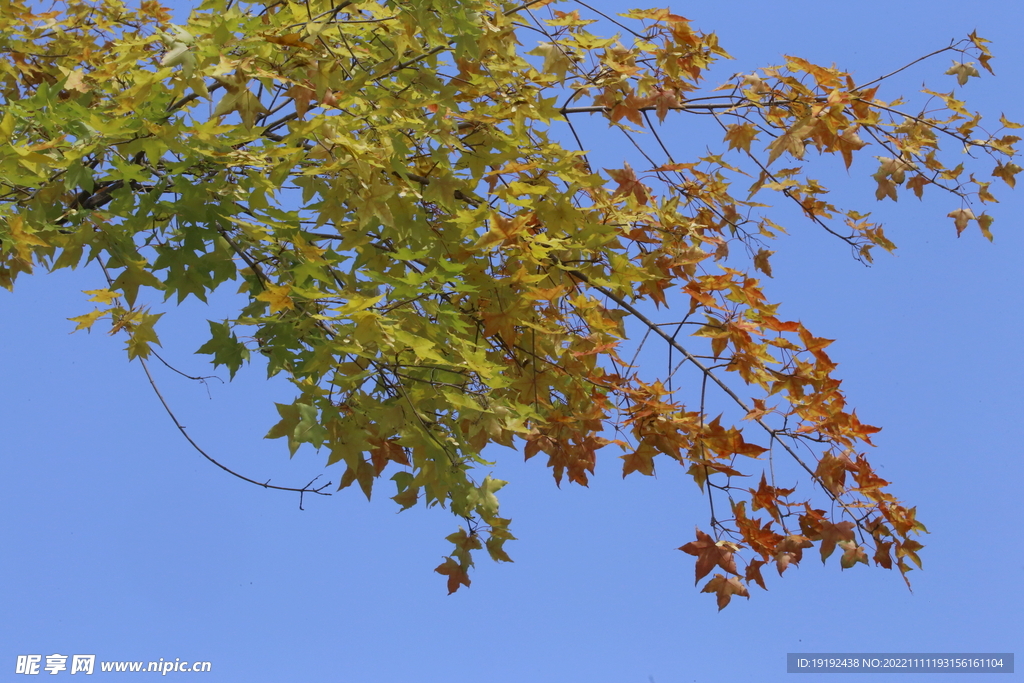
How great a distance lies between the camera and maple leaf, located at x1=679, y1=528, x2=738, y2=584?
284 centimetres

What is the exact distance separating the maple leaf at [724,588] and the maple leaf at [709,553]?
32 mm

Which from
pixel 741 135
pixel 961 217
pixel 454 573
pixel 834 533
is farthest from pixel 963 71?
pixel 454 573

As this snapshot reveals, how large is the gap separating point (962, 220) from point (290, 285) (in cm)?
290

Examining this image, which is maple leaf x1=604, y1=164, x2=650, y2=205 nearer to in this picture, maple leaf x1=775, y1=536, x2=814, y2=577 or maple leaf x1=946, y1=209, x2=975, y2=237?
maple leaf x1=946, y1=209, x2=975, y2=237

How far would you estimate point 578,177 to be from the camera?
10.6 feet

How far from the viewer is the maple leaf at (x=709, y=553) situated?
284 cm

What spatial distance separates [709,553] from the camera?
2855mm

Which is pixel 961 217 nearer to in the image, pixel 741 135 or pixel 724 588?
pixel 741 135

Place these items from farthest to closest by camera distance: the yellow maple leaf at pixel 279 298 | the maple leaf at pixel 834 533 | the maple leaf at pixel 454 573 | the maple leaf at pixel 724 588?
the maple leaf at pixel 454 573, the maple leaf at pixel 834 533, the maple leaf at pixel 724 588, the yellow maple leaf at pixel 279 298

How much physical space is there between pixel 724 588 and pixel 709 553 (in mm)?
121

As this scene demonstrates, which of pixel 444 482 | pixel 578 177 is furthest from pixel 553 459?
pixel 578 177

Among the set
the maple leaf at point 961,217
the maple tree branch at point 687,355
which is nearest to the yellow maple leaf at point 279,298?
the maple tree branch at point 687,355

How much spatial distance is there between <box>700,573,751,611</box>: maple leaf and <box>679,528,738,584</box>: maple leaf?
0.03 metres

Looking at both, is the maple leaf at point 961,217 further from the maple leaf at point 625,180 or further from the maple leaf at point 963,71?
the maple leaf at point 625,180
